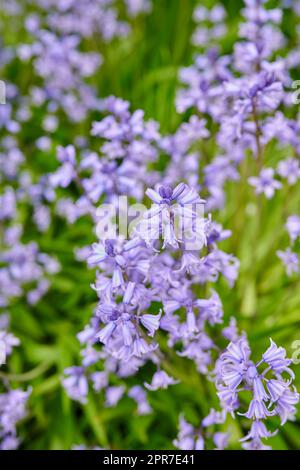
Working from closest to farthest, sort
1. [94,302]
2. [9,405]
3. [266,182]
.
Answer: [9,405] < [266,182] < [94,302]

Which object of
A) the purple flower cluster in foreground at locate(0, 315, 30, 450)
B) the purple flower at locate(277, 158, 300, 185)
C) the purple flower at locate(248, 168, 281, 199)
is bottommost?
the purple flower cluster in foreground at locate(0, 315, 30, 450)

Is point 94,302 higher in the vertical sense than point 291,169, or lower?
lower

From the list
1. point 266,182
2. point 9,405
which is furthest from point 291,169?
point 9,405

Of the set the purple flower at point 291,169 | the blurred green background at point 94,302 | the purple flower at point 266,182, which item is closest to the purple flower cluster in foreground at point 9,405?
the blurred green background at point 94,302

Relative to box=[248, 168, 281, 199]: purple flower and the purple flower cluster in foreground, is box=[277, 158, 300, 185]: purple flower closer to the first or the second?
box=[248, 168, 281, 199]: purple flower

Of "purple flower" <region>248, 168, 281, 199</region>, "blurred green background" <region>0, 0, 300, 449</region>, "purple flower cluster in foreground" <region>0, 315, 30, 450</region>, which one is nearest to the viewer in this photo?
"purple flower cluster in foreground" <region>0, 315, 30, 450</region>

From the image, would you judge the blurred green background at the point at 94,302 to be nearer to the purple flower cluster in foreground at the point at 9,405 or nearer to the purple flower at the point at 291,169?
the purple flower at the point at 291,169

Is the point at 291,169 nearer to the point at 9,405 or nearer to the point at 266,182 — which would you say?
the point at 266,182

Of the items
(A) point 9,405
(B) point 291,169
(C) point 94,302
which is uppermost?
(B) point 291,169

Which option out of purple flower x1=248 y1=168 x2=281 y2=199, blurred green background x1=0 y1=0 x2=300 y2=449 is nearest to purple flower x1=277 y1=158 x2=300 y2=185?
purple flower x1=248 y1=168 x2=281 y2=199

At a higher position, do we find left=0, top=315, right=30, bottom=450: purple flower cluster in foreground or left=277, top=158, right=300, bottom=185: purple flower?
left=277, top=158, right=300, bottom=185: purple flower

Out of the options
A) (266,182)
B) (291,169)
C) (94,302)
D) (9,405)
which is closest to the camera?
(9,405)

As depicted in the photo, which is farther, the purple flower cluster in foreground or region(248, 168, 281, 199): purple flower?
region(248, 168, 281, 199): purple flower
